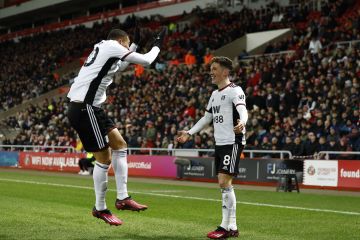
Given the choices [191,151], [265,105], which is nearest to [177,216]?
[191,151]

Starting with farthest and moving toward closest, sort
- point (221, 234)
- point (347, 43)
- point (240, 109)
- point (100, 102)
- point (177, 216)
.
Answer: point (347, 43) → point (177, 216) → point (100, 102) → point (240, 109) → point (221, 234)

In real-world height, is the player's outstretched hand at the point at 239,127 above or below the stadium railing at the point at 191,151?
above

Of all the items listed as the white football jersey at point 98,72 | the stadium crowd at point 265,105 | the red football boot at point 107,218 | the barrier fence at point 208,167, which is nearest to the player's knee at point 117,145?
the white football jersey at point 98,72

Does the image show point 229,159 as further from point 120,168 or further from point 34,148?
point 34,148

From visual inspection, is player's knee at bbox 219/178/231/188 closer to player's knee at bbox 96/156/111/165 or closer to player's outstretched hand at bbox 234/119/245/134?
player's outstretched hand at bbox 234/119/245/134

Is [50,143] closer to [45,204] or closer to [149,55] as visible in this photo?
[45,204]

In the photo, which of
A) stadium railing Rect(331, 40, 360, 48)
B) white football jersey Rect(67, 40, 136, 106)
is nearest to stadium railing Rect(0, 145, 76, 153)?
stadium railing Rect(331, 40, 360, 48)

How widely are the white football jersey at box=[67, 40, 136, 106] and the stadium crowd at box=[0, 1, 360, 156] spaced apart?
5.32 metres

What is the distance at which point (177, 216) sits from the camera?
10.9 meters

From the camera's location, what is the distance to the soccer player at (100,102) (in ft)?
26.8

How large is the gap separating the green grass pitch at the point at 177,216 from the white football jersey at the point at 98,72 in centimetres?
183

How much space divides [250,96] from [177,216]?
15.0 metres

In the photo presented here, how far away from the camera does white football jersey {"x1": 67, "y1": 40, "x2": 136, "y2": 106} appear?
817cm

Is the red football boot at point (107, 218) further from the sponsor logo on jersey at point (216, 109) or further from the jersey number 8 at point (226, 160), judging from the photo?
the sponsor logo on jersey at point (216, 109)
